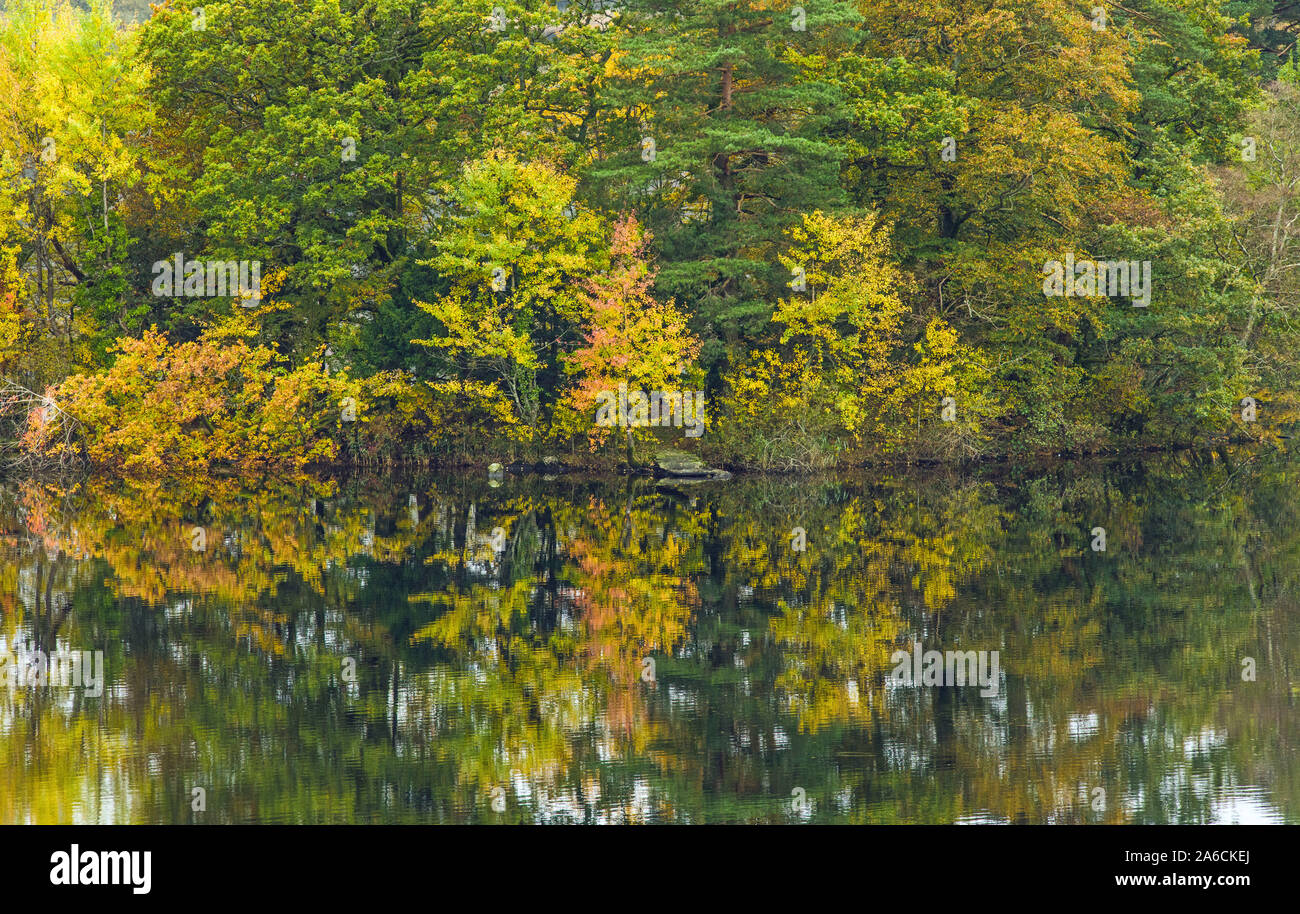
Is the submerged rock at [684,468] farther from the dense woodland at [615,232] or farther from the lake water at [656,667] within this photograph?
the lake water at [656,667]

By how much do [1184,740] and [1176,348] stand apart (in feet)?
83.2

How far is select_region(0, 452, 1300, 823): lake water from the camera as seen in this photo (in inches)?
381

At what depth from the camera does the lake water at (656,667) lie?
31.7 feet

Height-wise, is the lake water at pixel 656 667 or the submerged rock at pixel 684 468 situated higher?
the submerged rock at pixel 684 468

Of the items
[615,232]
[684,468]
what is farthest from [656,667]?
[615,232]

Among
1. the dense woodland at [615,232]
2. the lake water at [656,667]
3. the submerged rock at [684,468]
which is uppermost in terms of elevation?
the dense woodland at [615,232]

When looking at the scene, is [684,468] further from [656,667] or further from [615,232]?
[656,667]

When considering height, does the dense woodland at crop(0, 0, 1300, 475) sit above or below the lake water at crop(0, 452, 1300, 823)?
above

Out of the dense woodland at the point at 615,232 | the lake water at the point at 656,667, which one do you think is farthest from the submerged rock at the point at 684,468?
the lake water at the point at 656,667

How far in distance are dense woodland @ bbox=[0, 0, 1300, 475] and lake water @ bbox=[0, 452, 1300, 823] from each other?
9.46 m

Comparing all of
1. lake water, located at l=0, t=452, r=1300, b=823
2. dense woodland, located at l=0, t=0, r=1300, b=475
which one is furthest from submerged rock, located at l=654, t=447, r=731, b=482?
lake water, located at l=0, t=452, r=1300, b=823

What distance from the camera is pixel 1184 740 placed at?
10797mm

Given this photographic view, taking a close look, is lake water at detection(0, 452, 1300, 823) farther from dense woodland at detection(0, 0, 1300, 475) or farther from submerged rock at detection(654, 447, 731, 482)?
dense woodland at detection(0, 0, 1300, 475)

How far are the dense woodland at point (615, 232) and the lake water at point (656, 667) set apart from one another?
31.0ft
